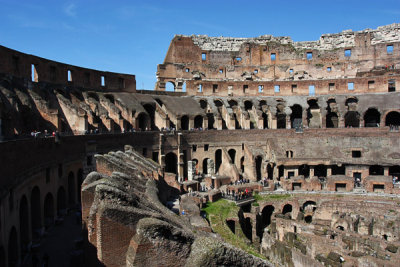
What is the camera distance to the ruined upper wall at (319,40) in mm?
42750

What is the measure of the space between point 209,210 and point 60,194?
9.39 meters

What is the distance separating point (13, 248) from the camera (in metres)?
12.3

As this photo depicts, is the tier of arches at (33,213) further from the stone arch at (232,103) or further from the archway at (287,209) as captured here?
the stone arch at (232,103)

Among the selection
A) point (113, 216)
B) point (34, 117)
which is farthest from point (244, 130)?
point (113, 216)

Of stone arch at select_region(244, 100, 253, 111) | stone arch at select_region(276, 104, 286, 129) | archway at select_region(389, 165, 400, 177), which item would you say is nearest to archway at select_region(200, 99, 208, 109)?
stone arch at select_region(244, 100, 253, 111)

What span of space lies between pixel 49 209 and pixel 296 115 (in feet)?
101

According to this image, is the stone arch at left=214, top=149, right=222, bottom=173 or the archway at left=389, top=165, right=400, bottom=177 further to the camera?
the stone arch at left=214, top=149, right=222, bottom=173

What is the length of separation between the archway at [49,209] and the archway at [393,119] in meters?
34.2

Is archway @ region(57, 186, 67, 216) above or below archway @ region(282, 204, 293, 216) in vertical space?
above

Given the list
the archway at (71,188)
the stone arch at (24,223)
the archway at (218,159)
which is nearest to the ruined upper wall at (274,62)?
the archway at (218,159)

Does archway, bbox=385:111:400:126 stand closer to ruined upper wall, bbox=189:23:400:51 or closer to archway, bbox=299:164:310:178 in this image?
archway, bbox=299:164:310:178

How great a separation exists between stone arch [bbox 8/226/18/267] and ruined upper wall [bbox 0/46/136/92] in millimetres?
13397

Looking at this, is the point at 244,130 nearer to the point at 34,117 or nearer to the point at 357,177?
the point at 357,177

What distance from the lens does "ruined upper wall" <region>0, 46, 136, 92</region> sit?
22.5 metres
